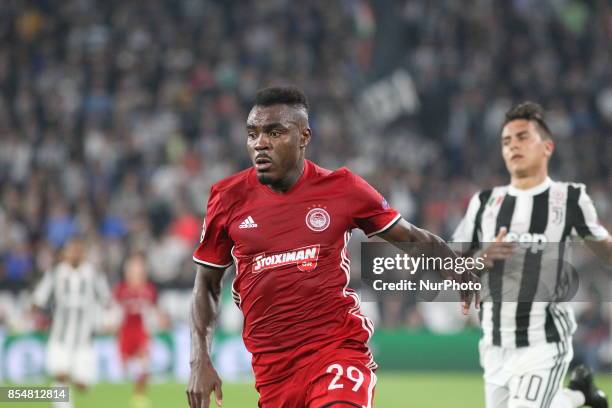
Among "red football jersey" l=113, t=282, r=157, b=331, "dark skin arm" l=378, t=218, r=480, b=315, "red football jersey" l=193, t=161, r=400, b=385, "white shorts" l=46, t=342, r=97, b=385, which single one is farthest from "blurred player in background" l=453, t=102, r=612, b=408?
"red football jersey" l=113, t=282, r=157, b=331

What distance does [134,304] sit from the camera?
580 inches

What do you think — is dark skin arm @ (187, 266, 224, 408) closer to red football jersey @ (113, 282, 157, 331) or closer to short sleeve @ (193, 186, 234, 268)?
short sleeve @ (193, 186, 234, 268)

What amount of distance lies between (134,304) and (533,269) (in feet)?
30.1

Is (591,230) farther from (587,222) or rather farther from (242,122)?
(242,122)

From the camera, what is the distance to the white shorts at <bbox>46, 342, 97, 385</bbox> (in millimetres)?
13644

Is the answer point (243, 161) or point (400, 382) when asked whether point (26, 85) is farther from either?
point (400, 382)

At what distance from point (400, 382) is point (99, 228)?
6155mm

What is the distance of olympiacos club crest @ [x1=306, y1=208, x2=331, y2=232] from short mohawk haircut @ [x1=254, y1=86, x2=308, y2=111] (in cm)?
58

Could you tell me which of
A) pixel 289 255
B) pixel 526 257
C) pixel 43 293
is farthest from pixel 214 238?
pixel 43 293

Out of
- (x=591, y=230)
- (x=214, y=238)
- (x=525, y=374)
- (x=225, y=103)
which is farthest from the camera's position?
(x=225, y=103)

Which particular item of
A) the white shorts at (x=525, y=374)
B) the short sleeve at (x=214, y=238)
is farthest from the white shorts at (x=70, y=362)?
the short sleeve at (x=214, y=238)

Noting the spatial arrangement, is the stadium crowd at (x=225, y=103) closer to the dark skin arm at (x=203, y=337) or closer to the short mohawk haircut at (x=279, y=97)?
the dark skin arm at (x=203, y=337)

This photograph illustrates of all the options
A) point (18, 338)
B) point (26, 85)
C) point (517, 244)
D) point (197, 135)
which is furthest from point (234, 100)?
point (517, 244)

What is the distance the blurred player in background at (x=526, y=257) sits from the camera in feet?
20.9
